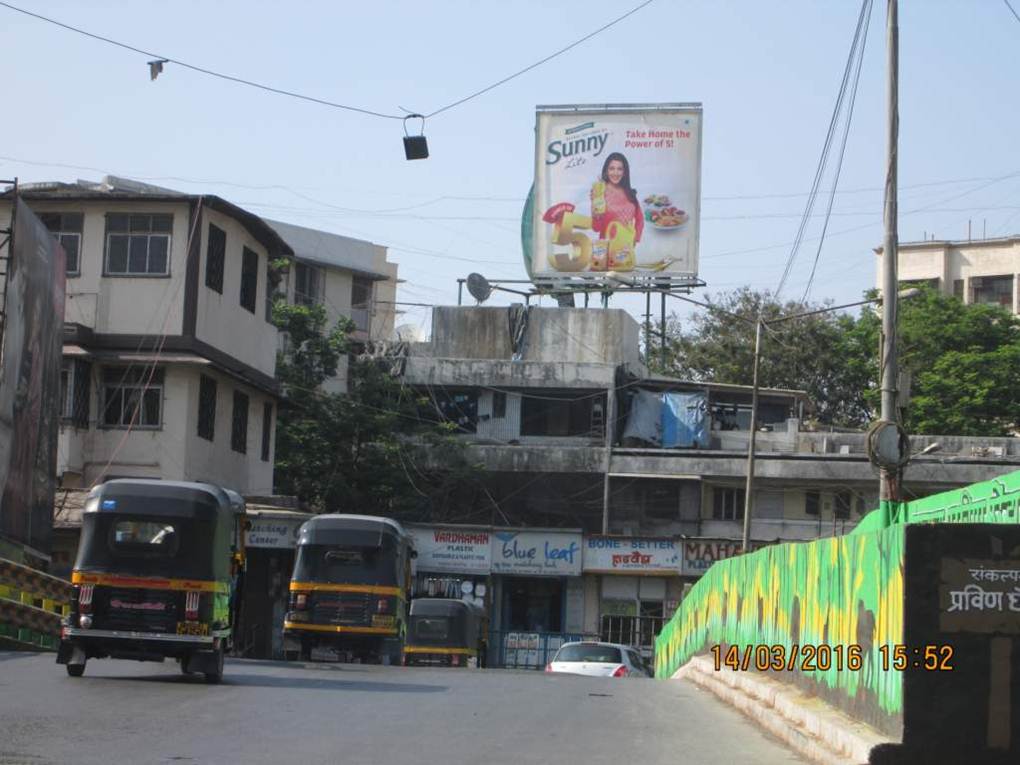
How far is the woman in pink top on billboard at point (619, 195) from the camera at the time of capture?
50.2m

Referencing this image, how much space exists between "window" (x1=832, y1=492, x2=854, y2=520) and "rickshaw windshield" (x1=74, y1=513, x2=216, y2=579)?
33.2 metres

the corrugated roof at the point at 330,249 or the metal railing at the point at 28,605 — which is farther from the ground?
the corrugated roof at the point at 330,249

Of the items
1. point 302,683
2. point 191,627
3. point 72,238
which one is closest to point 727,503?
point 72,238

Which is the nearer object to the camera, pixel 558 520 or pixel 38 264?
pixel 38 264

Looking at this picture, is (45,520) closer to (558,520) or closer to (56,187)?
(56,187)

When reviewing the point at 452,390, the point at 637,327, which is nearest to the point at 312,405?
the point at 452,390

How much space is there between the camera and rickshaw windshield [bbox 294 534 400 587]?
28016 mm

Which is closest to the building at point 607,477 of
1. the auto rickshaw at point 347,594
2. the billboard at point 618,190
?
the billboard at point 618,190

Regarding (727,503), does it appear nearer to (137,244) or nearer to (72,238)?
(137,244)

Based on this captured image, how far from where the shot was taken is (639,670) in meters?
31.5

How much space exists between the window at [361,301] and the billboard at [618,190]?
37.1 ft

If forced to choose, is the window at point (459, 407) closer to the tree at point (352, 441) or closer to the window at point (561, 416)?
the window at point (561, 416)

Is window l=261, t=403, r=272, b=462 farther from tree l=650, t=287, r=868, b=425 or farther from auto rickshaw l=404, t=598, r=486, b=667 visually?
tree l=650, t=287, r=868, b=425

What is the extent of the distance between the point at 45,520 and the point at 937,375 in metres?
40.2
